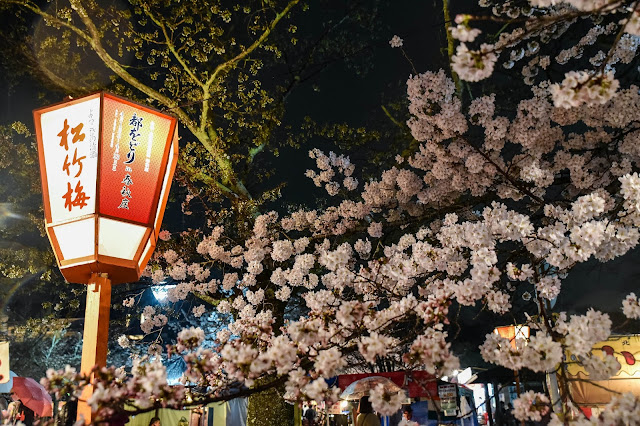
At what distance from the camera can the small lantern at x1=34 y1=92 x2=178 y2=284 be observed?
477 centimetres

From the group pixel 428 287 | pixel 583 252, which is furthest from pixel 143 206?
pixel 583 252

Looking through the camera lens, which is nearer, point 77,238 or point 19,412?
point 77,238

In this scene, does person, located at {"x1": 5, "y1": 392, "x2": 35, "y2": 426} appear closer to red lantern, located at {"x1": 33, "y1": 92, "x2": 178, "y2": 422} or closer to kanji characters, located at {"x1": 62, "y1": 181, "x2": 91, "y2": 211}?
red lantern, located at {"x1": 33, "y1": 92, "x2": 178, "y2": 422}

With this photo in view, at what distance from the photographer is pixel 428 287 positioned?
6.35 metres

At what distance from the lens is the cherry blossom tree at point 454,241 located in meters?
3.48

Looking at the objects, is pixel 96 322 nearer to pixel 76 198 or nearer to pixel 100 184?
pixel 76 198

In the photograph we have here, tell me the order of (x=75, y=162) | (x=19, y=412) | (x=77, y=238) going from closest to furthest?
(x=77, y=238), (x=75, y=162), (x=19, y=412)

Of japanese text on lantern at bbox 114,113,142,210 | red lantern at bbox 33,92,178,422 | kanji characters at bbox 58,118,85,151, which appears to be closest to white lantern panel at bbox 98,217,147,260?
red lantern at bbox 33,92,178,422

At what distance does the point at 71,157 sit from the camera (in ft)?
16.6

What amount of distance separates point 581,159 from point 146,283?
9977 millimetres

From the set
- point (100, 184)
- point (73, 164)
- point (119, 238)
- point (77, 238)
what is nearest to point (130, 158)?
point (100, 184)

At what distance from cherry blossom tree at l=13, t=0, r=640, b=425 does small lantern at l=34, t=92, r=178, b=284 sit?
1.44 metres

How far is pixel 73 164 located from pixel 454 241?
14.9 feet

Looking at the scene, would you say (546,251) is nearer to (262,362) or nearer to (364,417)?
(262,362)
